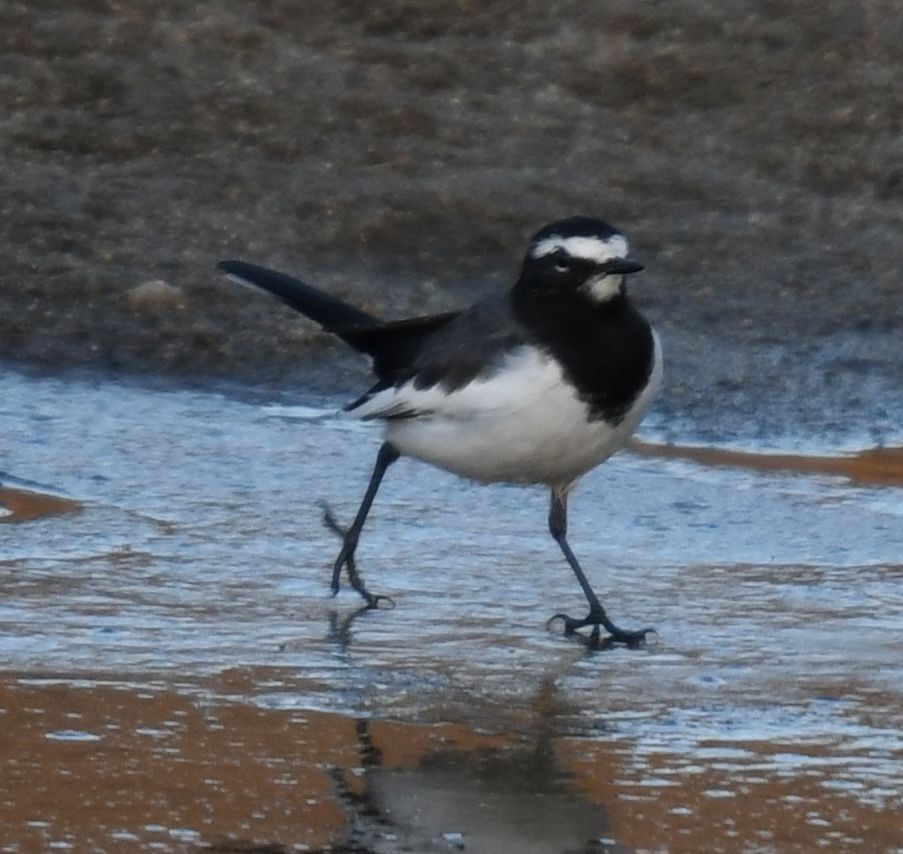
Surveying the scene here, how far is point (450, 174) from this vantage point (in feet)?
29.6

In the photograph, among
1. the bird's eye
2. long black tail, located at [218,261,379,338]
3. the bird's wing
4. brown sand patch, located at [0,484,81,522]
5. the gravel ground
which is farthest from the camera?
the gravel ground

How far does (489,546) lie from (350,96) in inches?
159

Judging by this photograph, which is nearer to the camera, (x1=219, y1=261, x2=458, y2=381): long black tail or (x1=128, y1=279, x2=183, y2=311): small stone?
(x1=219, y1=261, x2=458, y2=381): long black tail

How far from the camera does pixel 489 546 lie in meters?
5.77

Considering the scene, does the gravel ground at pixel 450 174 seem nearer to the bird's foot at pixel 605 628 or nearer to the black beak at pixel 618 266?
Result: the black beak at pixel 618 266

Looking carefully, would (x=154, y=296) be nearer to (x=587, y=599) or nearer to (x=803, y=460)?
(x=803, y=460)

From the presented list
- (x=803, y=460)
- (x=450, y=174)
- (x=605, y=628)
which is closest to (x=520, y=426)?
(x=605, y=628)

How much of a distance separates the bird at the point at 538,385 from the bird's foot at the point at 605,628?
0.04 m

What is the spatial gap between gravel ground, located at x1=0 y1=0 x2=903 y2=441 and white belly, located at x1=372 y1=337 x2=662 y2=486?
1511mm

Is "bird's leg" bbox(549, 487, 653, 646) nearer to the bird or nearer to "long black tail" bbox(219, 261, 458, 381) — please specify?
the bird

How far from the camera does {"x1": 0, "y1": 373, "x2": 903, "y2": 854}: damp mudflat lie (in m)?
3.79

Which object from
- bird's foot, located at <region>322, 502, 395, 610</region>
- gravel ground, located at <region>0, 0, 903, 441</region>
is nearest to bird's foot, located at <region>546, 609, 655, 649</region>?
bird's foot, located at <region>322, 502, 395, 610</region>

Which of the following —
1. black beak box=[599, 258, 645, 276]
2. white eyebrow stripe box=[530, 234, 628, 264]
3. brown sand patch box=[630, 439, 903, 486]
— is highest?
white eyebrow stripe box=[530, 234, 628, 264]

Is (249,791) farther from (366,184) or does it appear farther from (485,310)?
(366,184)
